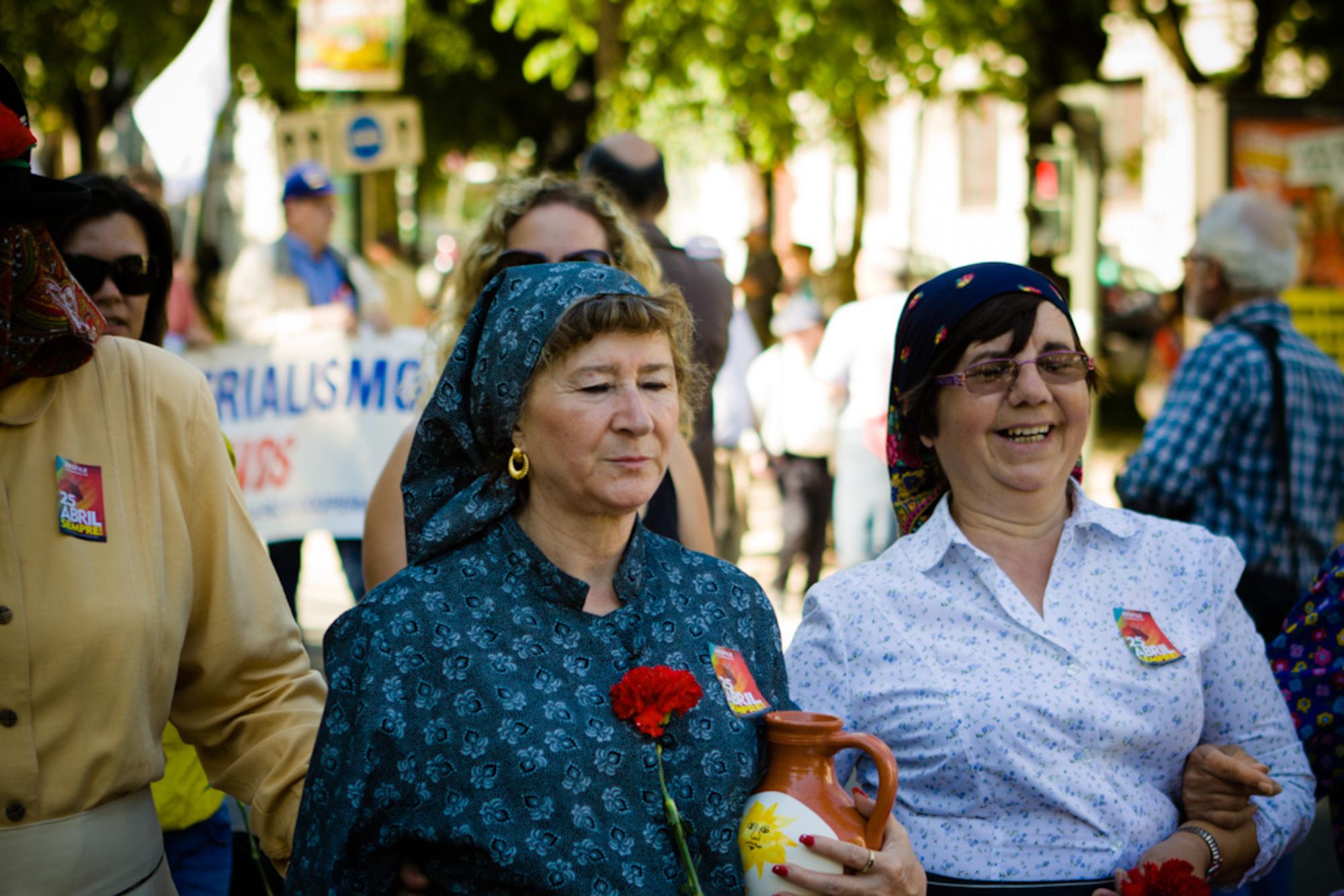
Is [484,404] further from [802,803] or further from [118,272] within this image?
[118,272]

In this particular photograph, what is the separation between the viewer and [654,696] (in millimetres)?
2391

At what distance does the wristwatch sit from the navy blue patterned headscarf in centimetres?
154

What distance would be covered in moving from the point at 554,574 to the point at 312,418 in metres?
4.76

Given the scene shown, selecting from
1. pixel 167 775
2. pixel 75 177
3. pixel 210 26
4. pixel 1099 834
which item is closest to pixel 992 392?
pixel 1099 834

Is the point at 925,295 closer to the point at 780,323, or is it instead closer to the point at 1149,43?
the point at 780,323

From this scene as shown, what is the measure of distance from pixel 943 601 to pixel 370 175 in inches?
563

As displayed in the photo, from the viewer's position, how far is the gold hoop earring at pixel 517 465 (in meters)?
2.65

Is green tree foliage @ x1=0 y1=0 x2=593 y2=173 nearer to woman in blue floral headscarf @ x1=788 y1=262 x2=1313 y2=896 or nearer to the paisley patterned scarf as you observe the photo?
woman in blue floral headscarf @ x1=788 y1=262 x2=1313 y2=896

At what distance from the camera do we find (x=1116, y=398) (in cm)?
2461

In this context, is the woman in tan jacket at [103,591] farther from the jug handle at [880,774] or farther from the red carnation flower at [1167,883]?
the red carnation flower at [1167,883]

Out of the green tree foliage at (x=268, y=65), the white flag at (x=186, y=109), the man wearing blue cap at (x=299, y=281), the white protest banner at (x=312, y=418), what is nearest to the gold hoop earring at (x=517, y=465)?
the white protest banner at (x=312, y=418)

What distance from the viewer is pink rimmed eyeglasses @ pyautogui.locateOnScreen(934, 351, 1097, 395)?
3195 millimetres

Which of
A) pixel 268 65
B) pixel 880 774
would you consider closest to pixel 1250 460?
pixel 880 774

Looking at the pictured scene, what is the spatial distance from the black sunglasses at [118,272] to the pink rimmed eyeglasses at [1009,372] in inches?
79.1
